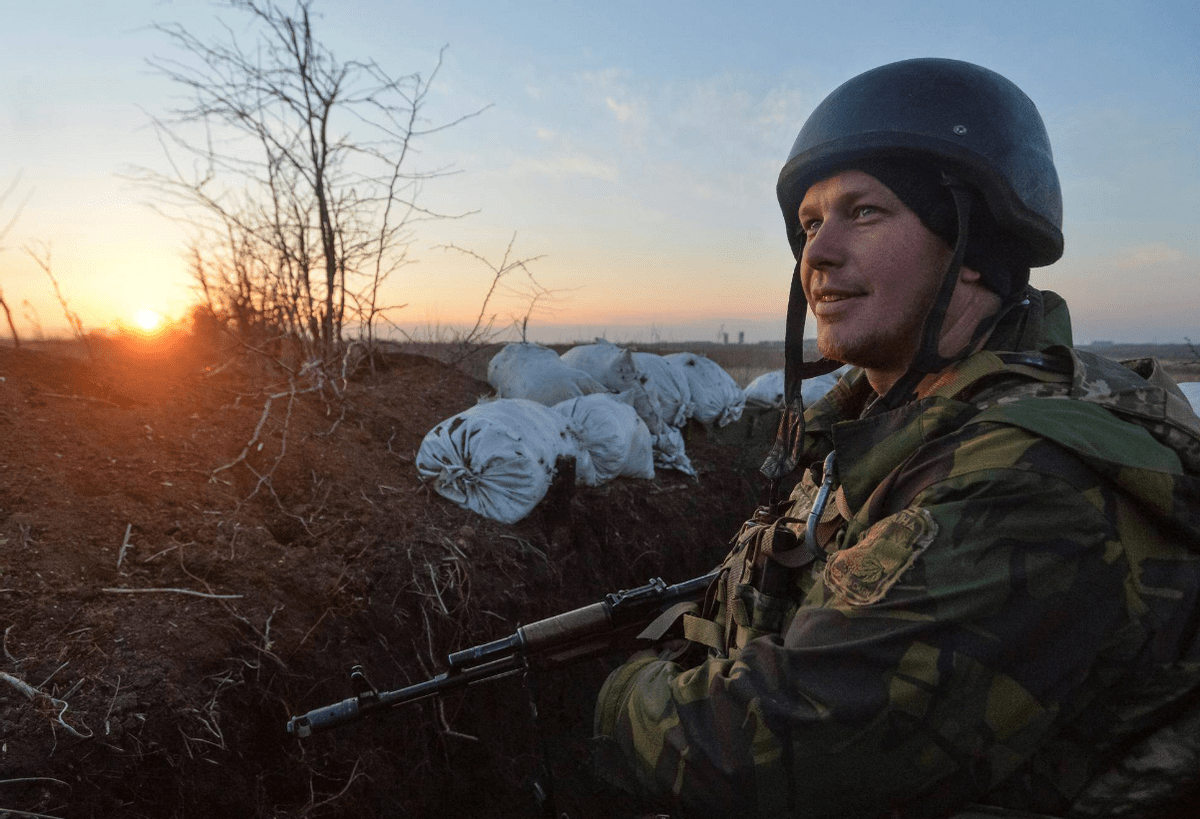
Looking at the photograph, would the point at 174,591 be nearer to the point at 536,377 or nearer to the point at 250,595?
the point at 250,595

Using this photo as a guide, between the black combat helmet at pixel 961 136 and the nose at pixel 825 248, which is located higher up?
the black combat helmet at pixel 961 136

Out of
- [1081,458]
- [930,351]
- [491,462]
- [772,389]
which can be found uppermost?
[930,351]

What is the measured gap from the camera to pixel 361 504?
3.71 meters

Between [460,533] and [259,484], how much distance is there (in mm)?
1085

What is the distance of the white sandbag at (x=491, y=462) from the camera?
3.92 meters

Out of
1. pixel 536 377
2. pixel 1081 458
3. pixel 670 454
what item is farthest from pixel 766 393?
pixel 1081 458

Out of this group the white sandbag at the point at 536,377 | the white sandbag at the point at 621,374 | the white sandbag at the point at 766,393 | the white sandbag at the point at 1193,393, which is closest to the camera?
the white sandbag at the point at 1193,393

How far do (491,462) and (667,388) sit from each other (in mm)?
2863

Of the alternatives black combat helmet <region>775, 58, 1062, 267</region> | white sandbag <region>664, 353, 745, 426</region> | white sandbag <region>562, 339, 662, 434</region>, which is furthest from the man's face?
white sandbag <region>664, 353, 745, 426</region>

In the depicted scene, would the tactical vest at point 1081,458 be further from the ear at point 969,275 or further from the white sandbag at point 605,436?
the white sandbag at point 605,436

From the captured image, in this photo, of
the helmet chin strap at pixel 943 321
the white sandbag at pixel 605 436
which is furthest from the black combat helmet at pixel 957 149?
the white sandbag at pixel 605 436

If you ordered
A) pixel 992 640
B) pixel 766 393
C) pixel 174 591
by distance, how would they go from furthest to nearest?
pixel 766 393 < pixel 174 591 < pixel 992 640

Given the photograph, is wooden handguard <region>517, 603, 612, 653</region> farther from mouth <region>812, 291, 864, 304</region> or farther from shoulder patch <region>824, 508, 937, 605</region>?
mouth <region>812, 291, 864, 304</region>

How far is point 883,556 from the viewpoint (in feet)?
3.46
